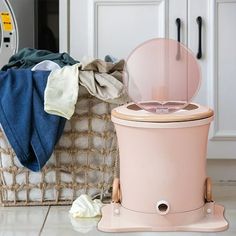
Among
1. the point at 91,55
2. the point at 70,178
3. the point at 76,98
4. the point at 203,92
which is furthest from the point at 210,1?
the point at 70,178

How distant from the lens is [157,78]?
5.14 feet

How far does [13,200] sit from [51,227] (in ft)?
0.92

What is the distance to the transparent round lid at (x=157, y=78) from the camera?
1553 millimetres

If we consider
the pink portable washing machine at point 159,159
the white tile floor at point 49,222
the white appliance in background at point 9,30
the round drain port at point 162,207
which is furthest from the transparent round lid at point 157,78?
the white appliance in background at point 9,30

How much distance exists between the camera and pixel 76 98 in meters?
1.59

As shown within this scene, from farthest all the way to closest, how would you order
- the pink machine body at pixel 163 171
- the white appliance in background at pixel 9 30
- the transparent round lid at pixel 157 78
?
the white appliance in background at pixel 9 30, the transparent round lid at pixel 157 78, the pink machine body at pixel 163 171

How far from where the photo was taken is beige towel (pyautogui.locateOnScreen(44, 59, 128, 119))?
1.58m

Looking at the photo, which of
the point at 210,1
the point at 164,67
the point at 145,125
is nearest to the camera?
the point at 145,125

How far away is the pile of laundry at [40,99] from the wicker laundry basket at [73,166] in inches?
2.3

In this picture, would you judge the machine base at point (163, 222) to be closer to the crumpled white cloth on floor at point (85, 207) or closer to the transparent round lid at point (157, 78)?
the crumpled white cloth on floor at point (85, 207)

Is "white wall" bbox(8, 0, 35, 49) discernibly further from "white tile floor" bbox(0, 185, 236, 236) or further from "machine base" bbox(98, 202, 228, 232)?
"machine base" bbox(98, 202, 228, 232)

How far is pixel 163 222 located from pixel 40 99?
58cm

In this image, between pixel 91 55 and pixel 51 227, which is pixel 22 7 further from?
pixel 51 227

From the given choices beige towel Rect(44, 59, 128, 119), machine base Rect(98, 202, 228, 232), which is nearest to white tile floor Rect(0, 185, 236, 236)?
machine base Rect(98, 202, 228, 232)
